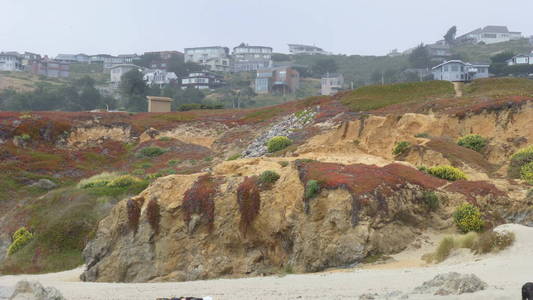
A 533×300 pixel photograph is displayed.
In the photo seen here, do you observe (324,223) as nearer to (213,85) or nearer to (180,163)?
(180,163)

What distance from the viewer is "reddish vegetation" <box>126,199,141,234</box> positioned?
24031 millimetres

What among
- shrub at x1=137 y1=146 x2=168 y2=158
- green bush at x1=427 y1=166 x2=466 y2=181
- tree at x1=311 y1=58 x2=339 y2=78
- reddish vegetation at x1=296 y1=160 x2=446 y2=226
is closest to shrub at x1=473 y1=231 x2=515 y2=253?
reddish vegetation at x1=296 y1=160 x2=446 y2=226

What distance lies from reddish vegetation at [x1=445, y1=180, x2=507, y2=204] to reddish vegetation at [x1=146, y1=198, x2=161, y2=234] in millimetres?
10870

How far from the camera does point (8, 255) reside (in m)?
32.5

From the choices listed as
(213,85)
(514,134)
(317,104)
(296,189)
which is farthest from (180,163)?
(213,85)

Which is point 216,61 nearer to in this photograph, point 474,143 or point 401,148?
point 474,143

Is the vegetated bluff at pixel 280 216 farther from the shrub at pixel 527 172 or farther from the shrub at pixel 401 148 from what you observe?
the shrub at pixel 401 148

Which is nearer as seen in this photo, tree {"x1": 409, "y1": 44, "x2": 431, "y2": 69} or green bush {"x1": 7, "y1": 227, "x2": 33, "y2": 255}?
green bush {"x1": 7, "y1": 227, "x2": 33, "y2": 255}

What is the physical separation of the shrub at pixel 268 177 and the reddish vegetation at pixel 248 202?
0.28 m

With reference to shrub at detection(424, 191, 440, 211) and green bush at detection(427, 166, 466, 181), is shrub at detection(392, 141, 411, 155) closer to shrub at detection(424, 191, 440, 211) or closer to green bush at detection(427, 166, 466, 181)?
green bush at detection(427, 166, 466, 181)

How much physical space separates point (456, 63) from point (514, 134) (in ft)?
209

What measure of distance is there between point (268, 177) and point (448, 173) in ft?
24.3

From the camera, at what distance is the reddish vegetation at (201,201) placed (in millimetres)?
22766

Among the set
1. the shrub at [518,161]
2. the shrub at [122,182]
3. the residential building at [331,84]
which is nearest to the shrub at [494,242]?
the shrub at [518,161]
